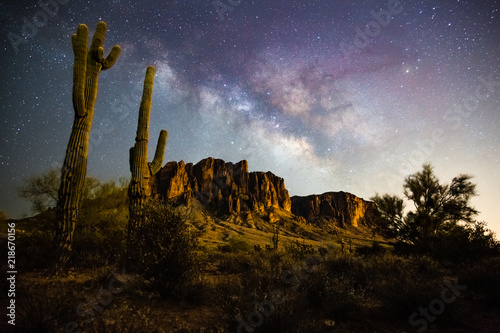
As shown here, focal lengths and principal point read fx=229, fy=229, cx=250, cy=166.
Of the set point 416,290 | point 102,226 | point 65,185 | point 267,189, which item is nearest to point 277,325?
point 416,290

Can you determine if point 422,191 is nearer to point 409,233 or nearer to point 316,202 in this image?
point 409,233

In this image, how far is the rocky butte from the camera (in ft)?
269

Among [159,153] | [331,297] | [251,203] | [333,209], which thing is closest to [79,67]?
[159,153]

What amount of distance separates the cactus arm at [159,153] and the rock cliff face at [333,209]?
92.8 m

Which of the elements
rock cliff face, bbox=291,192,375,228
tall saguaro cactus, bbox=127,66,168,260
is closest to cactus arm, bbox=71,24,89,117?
tall saguaro cactus, bbox=127,66,168,260

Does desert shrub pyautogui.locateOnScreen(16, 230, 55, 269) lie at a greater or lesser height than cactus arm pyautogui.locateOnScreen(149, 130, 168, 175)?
lesser

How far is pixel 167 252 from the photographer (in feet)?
17.8

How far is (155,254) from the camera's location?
5.36 m

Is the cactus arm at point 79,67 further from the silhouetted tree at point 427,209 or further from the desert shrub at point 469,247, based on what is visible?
the silhouetted tree at point 427,209

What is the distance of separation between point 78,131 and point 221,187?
82848mm

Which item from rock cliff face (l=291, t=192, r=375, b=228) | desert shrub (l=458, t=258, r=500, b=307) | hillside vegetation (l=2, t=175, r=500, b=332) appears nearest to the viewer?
hillside vegetation (l=2, t=175, r=500, b=332)

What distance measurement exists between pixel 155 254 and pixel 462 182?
20346 mm

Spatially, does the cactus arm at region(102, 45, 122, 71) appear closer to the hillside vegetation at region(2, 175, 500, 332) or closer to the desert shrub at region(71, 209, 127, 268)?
the desert shrub at region(71, 209, 127, 268)

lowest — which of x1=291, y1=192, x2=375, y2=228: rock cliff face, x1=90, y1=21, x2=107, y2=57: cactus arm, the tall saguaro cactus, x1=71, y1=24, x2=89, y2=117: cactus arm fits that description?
x1=291, y1=192, x2=375, y2=228: rock cliff face
